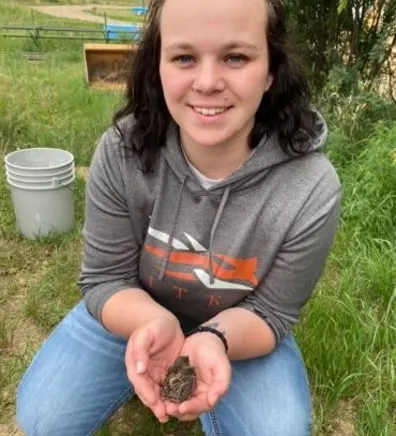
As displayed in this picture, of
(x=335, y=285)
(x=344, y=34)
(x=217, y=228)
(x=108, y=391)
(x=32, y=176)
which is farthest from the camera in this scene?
(x=344, y=34)

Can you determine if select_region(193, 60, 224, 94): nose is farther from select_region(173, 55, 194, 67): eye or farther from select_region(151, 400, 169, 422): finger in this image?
select_region(151, 400, 169, 422): finger

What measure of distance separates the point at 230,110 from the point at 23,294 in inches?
74.6

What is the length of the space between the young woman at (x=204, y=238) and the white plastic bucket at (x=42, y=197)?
1.64 meters

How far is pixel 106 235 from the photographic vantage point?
80.0 inches

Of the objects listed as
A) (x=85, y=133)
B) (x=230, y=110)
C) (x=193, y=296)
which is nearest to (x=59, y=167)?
(x=85, y=133)

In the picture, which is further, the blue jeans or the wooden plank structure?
the wooden plank structure

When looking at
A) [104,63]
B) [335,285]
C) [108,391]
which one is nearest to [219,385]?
[108,391]

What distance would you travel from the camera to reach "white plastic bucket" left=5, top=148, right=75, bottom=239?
3615 millimetres

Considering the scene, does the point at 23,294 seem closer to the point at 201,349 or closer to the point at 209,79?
the point at 201,349

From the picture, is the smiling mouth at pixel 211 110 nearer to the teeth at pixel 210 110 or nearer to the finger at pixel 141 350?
the teeth at pixel 210 110

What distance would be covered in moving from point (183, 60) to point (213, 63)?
10cm

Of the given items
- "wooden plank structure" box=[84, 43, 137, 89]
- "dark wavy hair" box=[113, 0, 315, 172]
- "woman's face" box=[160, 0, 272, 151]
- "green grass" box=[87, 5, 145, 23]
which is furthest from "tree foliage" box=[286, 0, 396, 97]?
"green grass" box=[87, 5, 145, 23]

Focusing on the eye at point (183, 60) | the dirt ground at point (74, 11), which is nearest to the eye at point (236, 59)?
the eye at point (183, 60)

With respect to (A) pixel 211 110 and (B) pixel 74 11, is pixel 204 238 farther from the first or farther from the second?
(B) pixel 74 11
